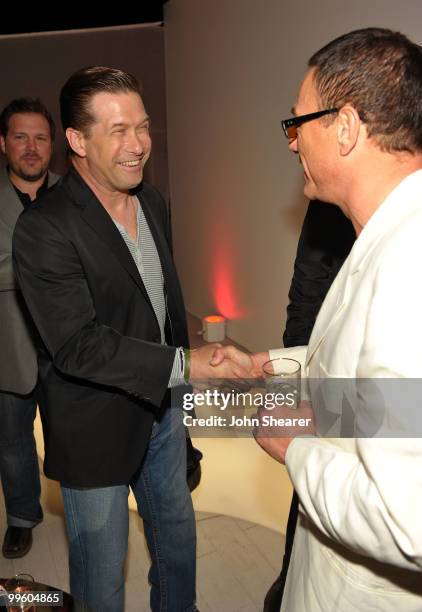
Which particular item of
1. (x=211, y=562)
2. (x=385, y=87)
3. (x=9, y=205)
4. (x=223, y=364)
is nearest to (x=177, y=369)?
(x=223, y=364)

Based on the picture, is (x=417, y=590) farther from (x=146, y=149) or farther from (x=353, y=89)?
(x=146, y=149)

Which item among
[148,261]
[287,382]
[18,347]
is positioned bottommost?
[18,347]

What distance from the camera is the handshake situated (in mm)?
1854

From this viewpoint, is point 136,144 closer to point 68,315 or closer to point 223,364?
point 68,315

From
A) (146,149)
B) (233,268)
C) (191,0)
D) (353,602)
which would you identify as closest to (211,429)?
(233,268)

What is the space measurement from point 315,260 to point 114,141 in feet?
2.80

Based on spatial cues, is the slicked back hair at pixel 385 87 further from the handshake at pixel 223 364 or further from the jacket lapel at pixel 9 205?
the jacket lapel at pixel 9 205

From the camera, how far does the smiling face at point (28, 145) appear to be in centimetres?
282

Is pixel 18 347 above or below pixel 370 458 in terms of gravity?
below

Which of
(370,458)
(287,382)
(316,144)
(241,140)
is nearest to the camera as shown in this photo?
(370,458)

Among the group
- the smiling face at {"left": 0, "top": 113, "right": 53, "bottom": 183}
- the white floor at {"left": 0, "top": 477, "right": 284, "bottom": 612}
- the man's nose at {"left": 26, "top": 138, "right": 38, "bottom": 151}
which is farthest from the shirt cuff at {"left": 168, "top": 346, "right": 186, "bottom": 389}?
the man's nose at {"left": 26, "top": 138, "right": 38, "bottom": 151}

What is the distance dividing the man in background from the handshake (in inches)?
42.3

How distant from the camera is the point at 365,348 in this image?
96 centimetres

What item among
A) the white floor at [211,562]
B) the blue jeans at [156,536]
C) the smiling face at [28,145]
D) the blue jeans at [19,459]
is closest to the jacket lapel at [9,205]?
the smiling face at [28,145]
